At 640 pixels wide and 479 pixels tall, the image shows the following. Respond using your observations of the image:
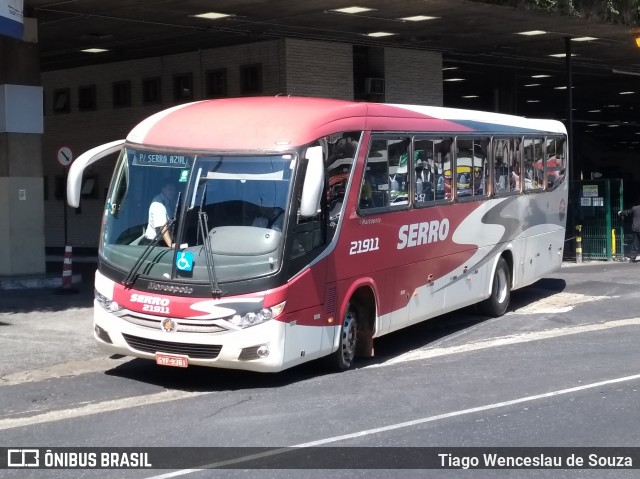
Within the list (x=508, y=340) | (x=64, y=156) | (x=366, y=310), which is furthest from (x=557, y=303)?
(x=64, y=156)

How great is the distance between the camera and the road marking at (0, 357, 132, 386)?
12.0 m

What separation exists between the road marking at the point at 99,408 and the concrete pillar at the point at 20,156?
10691 mm

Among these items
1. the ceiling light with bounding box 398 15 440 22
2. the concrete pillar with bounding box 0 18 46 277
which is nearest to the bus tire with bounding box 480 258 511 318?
the ceiling light with bounding box 398 15 440 22

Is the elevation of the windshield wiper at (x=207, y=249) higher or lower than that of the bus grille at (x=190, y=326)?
higher

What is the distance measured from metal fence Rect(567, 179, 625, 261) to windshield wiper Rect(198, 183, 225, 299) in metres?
17.3

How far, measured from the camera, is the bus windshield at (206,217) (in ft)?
35.4

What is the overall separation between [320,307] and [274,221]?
4.02ft

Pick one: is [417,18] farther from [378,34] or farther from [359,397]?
[359,397]

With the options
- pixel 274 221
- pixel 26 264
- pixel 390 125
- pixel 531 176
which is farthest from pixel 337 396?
pixel 26 264

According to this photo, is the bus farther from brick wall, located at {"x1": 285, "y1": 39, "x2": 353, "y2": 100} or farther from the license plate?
brick wall, located at {"x1": 285, "y1": 39, "x2": 353, "y2": 100}

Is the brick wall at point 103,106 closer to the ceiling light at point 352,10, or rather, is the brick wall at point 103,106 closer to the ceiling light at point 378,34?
the ceiling light at point 378,34

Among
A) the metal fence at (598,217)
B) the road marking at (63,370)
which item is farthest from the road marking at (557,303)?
the road marking at (63,370)

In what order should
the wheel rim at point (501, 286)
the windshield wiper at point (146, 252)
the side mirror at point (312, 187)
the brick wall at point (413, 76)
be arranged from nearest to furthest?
the side mirror at point (312, 187) < the windshield wiper at point (146, 252) < the wheel rim at point (501, 286) < the brick wall at point (413, 76)

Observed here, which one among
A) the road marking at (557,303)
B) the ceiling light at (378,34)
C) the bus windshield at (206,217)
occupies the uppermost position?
the ceiling light at (378,34)
